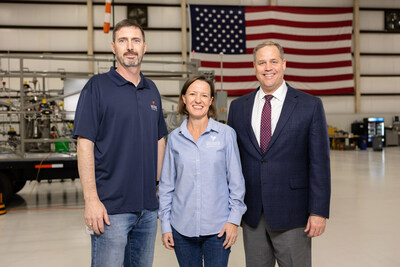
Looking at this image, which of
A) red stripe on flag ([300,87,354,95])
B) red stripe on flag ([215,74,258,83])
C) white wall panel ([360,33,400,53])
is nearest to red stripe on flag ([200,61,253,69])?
red stripe on flag ([215,74,258,83])

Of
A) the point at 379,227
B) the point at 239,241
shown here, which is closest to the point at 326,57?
the point at 379,227

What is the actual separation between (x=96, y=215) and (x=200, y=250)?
0.58m

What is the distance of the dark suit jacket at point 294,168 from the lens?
1.78 meters

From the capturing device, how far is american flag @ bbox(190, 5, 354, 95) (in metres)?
14.7

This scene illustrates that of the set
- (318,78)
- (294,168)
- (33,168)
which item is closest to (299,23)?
(318,78)

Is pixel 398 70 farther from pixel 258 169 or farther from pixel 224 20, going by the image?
pixel 258 169

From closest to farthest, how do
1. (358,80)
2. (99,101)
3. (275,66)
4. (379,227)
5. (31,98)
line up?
(99,101), (275,66), (379,227), (31,98), (358,80)

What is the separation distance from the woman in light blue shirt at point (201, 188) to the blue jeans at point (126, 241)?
A: 0.10m

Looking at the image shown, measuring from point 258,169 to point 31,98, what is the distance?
20.8 ft

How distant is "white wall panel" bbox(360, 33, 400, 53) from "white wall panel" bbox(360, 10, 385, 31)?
0.37 m

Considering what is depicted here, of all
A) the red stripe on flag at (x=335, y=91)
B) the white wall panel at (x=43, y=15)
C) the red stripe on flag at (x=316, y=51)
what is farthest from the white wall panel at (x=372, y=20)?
the white wall panel at (x=43, y=15)

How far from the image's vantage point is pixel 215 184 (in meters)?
1.75

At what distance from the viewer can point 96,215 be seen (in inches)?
64.0

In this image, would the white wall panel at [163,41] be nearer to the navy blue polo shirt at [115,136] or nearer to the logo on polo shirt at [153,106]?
the logo on polo shirt at [153,106]
